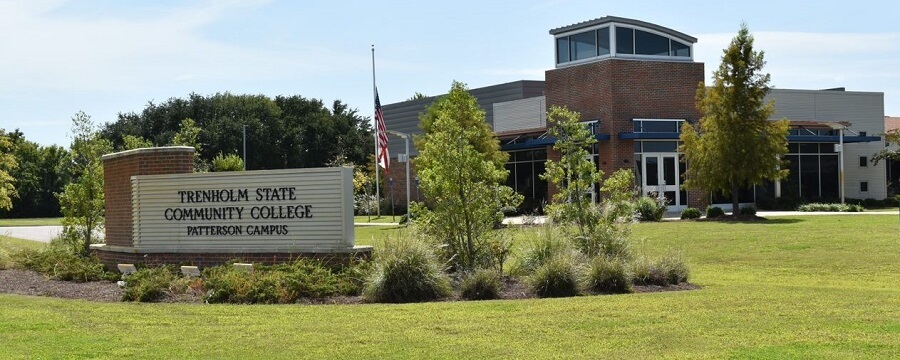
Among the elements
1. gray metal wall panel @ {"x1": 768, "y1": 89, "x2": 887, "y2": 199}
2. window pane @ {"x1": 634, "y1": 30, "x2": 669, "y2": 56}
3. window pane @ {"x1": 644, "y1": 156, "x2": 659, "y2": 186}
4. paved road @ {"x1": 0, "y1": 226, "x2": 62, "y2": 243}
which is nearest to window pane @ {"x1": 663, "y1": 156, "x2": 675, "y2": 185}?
window pane @ {"x1": 644, "y1": 156, "x2": 659, "y2": 186}

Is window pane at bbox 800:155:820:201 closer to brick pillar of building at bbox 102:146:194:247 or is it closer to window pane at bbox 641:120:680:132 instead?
window pane at bbox 641:120:680:132

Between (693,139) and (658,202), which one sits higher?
(693,139)

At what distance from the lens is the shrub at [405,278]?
1328 cm

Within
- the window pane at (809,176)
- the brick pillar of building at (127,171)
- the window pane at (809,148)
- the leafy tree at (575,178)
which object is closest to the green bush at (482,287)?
the leafy tree at (575,178)

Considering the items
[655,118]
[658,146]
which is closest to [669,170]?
[658,146]

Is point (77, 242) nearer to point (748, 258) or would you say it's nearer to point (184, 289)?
point (184, 289)

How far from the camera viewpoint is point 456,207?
1528 cm

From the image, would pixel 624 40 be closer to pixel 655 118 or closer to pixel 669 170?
pixel 655 118

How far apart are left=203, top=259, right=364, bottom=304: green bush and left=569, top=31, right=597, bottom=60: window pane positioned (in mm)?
28144

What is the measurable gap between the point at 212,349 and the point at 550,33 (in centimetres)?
3520

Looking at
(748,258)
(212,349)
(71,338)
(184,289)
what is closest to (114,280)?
(184,289)

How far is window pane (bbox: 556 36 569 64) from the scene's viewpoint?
42.3 metres

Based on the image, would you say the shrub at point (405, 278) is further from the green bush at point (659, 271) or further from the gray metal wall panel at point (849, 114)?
→ the gray metal wall panel at point (849, 114)

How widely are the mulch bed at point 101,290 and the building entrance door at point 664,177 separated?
25961mm
